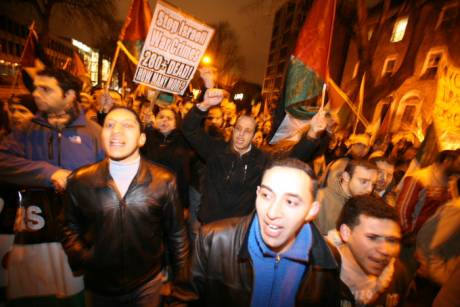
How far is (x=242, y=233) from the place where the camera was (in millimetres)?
1906

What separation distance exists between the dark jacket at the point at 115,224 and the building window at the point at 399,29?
22.2 m

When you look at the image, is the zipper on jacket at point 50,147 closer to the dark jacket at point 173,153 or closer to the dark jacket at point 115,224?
the dark jacket at point 115,224

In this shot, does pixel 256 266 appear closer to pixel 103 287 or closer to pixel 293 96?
pixel 103 287

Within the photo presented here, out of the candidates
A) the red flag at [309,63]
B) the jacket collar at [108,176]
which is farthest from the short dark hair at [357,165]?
the jacket collar at [108,176]

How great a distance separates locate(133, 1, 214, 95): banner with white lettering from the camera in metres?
3.55

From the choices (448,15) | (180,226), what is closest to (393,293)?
(180,226)

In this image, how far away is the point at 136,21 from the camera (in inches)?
171

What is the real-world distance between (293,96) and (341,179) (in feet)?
3.91

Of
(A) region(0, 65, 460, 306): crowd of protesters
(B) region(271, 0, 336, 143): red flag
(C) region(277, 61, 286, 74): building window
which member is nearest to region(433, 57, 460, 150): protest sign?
(A) region(0, 65, 460, 306): crowd of protesters

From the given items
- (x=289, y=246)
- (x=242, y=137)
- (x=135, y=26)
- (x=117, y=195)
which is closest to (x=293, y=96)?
(x=242, y=137)

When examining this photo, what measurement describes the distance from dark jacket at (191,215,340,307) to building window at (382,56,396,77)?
21433mm

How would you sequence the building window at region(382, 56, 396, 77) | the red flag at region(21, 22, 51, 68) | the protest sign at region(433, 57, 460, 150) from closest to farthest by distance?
the red flag at region(21, 22, 51, 68), the protest sign at region(433, 57, 460, 150), the building window at region(382, 56, 396, 77)

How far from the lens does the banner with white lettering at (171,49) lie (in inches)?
140

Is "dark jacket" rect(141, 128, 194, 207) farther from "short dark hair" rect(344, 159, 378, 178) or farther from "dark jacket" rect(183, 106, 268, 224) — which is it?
"short dark hair" rect(344, 159, 378, 178)
